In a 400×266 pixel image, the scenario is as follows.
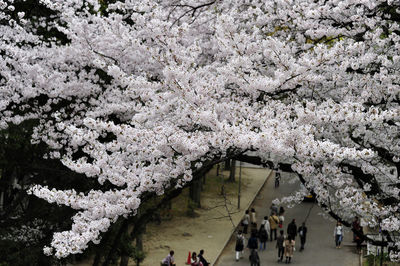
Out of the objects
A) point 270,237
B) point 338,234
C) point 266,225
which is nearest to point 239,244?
point 266,225

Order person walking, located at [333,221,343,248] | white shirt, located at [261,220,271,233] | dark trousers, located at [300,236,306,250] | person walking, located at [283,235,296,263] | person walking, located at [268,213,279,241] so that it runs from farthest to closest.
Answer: person walking, located at [268,213,279,241]
white shirt, located at [261,220,271,233]
dark trousers, located at [300,236,306,250]
person walking, located at [333,221,343,248]
person walking, located at [283,235,296,263]

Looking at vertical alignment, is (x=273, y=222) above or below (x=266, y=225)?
above

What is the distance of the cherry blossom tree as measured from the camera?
6574 millimetres

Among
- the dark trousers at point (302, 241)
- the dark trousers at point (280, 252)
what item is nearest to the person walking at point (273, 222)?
the dark trousers at point (302, 241)

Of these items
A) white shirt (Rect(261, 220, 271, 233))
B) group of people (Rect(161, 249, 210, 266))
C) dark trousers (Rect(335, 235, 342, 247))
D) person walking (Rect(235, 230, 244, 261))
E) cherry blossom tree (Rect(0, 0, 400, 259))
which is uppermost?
cherry blossom tree (Rect(0, 0, 400, 259))

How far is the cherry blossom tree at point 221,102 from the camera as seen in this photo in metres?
6.57

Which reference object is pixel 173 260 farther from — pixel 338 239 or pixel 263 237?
pixel 338 239

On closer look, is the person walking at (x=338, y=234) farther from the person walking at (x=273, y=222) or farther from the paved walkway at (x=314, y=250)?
the person walking at (x=273, y=222)

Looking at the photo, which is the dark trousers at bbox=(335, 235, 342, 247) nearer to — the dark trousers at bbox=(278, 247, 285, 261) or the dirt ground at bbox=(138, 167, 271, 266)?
the dark trousers at bbox=(278, 247, 285, 261)

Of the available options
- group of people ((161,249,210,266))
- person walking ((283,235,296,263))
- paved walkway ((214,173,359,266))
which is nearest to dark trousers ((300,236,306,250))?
paved walkway ((214,173,359,266))

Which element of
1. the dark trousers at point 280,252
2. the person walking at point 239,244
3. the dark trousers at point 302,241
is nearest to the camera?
the person walking at point 239,244

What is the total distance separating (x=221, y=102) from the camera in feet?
25.6

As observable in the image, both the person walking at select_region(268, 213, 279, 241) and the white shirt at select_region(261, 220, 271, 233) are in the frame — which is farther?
the person walking at select_region(268, 213, 279, 241)

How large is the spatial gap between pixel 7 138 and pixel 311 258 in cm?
1253
